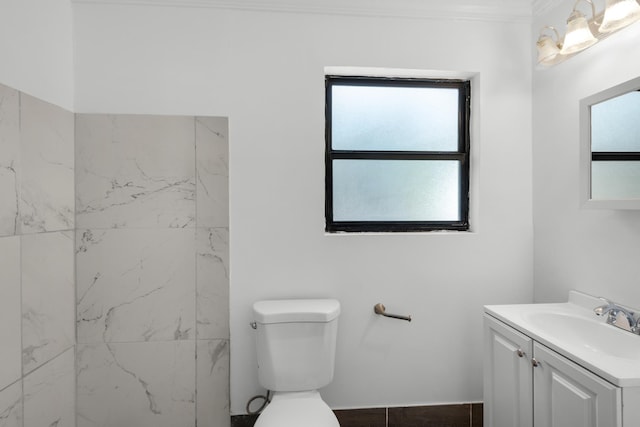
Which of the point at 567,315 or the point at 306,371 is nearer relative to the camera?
the point at 567,315

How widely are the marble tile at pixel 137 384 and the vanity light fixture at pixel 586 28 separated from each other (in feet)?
7.19

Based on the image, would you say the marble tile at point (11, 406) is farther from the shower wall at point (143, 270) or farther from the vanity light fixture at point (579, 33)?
the vanity light fixture at point (579, 33)

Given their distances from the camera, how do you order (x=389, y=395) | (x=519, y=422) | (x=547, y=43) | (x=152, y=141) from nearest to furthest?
(x=519, y=422)
(x=547, y=43)
(x=152, y=141)
(x=389, y=395)

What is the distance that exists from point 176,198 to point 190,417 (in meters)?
1.09

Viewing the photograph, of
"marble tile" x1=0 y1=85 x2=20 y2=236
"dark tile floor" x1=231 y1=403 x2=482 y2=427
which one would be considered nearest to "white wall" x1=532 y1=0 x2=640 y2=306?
"dark tile floor" x1=231 y1=403 x2=482 y2=427

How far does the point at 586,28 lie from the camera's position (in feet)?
5.28

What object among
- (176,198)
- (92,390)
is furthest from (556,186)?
(92,390)

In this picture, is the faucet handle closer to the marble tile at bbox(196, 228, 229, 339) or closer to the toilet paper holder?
the toilet paper holder

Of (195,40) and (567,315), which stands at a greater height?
(195,40)

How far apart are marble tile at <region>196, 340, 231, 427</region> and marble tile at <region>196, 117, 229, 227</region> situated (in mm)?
623

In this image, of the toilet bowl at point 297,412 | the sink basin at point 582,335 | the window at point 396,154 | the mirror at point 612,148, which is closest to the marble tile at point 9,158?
the toilet bowl at point 297,412

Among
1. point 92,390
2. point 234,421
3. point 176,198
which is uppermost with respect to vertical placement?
point 176,198

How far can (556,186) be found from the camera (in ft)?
6.38

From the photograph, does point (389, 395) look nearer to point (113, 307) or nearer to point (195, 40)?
point (113, 307)
